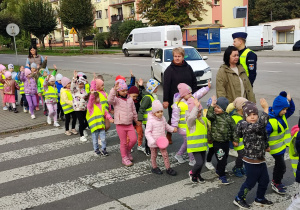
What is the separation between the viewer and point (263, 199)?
171 inches

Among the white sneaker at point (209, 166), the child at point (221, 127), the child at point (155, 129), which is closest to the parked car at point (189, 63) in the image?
the white sneaker at point (209, 166)

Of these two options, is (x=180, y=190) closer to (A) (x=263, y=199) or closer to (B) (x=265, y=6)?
(A) (x=263, y=199)

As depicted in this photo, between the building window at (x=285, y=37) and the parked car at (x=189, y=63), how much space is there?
2360cm

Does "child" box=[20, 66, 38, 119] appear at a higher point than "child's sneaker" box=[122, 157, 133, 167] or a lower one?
higher

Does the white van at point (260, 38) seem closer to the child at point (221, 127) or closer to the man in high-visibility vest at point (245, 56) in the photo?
the man in high-visibility vest at point (245, 56)

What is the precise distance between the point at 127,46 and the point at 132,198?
30.5 m

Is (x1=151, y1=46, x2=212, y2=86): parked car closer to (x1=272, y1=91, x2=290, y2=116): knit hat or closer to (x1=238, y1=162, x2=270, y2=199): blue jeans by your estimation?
(x1=272, y1=91, x2=290, y2=116): knit hat

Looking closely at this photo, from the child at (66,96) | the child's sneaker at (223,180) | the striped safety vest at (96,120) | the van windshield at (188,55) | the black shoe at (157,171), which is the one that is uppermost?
the van windshield at (188,55)

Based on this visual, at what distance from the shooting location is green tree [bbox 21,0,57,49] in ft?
163

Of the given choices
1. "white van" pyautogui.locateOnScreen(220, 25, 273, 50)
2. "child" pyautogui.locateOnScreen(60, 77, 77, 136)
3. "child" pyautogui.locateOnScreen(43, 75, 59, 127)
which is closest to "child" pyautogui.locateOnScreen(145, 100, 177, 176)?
"child" pyautogui.locateOnScreen(60, 77, 77, 136)

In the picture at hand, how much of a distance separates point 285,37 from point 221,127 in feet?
110

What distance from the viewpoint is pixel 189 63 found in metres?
13.9

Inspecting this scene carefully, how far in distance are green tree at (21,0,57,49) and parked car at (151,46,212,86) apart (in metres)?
39.0

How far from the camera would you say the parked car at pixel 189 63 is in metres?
13.5
